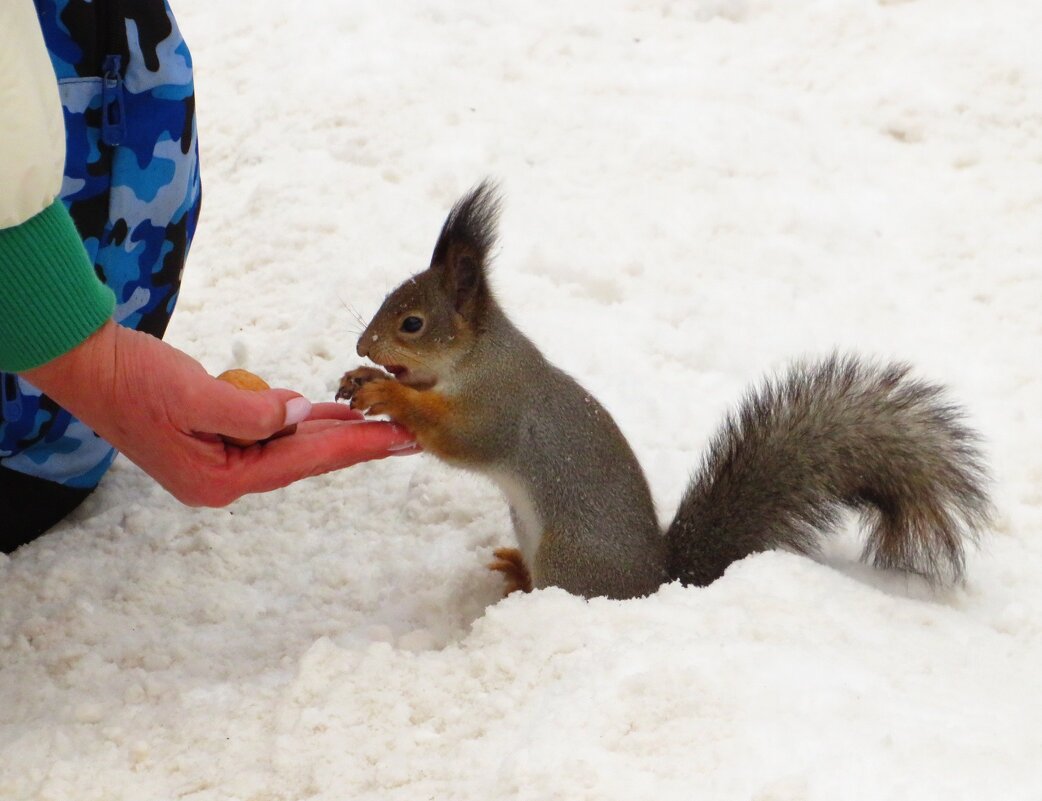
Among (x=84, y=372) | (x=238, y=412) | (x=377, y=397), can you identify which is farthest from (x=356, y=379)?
(x=84, y=372)

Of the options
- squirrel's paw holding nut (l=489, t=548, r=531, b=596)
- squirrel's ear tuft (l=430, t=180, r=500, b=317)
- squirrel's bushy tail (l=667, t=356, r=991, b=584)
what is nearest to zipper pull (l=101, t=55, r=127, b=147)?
squirrel's ear tuft (l=430, t=180, r=500, b=317)

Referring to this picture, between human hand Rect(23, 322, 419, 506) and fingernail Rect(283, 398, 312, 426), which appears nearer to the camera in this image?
human hand Rect(23, 322, 419, 506)

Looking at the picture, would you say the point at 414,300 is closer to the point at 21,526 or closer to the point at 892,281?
the point at 21,526

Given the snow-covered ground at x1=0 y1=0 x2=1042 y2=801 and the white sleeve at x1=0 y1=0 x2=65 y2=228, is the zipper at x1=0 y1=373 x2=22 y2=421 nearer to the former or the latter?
the snow-covered ground at x1=0 y1=0 x2=1042 y2=801

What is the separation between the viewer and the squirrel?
1624 mm

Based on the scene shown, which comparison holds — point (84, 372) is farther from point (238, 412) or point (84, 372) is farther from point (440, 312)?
point (440, 312)

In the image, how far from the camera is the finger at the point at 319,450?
1.42 metres

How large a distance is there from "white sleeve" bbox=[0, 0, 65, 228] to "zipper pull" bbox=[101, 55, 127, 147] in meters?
0.57

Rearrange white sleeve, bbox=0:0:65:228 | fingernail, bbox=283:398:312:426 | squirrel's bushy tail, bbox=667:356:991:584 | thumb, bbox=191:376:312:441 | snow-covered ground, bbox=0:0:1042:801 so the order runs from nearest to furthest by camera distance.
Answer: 1. white sleeve, bbox=0:0:65:228
2. snow-covered ground, bbox=0:0:1042:801
3. thumb, bbox=191:376:312:441
4. fingernail, bbox=283:398:312:426
5. squirrel's bushy tail, bbox=667:356:991:584

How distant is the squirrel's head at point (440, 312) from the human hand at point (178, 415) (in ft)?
0.89

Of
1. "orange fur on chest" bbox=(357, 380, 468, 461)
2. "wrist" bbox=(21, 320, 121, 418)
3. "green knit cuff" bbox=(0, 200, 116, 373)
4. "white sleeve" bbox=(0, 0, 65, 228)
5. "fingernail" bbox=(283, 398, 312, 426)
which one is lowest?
"orange fur on chest" bbox=(357, 380, 468, 461)

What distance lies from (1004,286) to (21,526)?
1.90 metres

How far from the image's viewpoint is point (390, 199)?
8.38ft

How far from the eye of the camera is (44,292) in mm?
1173
